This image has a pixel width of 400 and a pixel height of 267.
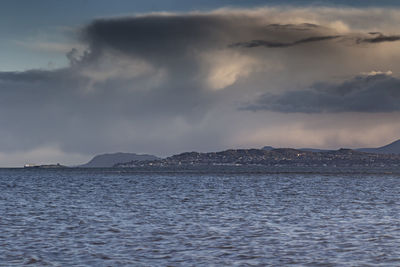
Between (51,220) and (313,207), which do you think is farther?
(313,207)

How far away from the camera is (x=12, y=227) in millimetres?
36188

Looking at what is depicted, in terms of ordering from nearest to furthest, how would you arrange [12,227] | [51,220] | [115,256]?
[115,256]
[12,227]
[51,220]

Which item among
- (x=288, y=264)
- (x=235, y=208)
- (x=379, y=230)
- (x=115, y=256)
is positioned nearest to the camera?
(x=288, y=264)

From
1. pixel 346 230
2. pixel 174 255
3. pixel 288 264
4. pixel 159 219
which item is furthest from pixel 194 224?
pixel 288 264

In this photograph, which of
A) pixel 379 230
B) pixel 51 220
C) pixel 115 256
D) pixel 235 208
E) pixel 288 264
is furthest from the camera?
pixel 235 208

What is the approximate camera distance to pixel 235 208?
167ft

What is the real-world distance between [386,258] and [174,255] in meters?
9.16

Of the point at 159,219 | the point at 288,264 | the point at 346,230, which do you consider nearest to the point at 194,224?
the point at 159,219

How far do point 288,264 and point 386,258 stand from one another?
175 inches

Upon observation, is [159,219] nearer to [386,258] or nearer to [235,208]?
[235,208]

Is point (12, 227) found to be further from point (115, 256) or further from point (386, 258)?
point (386, 258)

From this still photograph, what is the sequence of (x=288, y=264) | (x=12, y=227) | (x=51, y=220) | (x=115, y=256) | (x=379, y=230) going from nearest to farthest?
1. (x=288, y=264)
2. (x=115, y=256)
3. (x=379, y=230)
4. (x=12, y=227)
5. (x=51, y=220)

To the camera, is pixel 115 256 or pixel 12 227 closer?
pixel 115 256

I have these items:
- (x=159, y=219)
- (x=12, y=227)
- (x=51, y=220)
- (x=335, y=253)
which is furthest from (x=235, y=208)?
(x=335, y=253)
